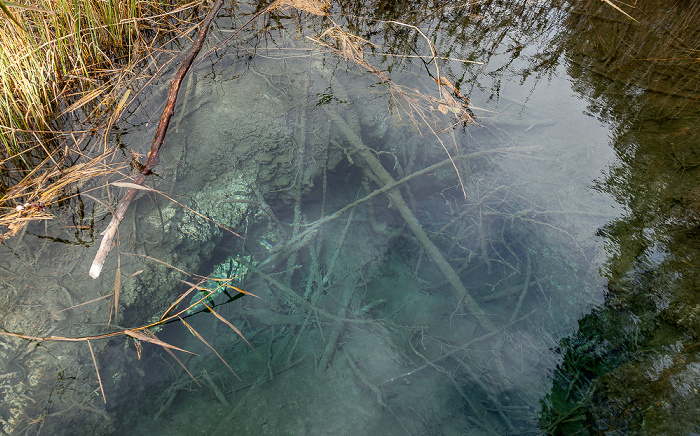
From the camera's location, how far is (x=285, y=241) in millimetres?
2154

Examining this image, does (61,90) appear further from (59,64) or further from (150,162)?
(150,162)

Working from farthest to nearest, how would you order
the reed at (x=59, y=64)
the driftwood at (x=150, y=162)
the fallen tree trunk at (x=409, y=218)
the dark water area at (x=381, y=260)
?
the reed at (x=59, y=64) < the fallen tree trunk at (x=409, y=218) < the driftwood at (x=150, y=162) < the dark water area at (x=381, y=260)

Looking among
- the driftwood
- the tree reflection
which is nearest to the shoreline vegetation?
the driftwood

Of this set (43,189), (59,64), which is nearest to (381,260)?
(43,189)

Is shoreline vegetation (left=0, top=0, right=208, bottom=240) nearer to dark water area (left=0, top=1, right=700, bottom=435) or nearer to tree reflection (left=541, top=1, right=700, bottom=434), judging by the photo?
dark water area (left=0, top=1, right=700, bottom=435)

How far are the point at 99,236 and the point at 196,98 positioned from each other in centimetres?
127

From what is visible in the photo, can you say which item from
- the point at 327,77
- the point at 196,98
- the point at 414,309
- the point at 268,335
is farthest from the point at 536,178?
the point at 196,98

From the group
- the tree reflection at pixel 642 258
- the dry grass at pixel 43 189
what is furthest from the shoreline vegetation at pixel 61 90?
the tree reflection at pixel 642 258

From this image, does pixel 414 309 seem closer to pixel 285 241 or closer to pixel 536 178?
pixel 285 241

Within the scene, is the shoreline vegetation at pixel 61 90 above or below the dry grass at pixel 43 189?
above

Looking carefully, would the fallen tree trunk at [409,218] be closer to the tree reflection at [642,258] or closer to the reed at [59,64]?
the tree reflection at [642,258]

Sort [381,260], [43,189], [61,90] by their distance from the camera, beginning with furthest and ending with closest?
1. [61,90]
2. [381,260]
3. [43,189]

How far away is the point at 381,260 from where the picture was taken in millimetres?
2170

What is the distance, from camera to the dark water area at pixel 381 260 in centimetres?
163
